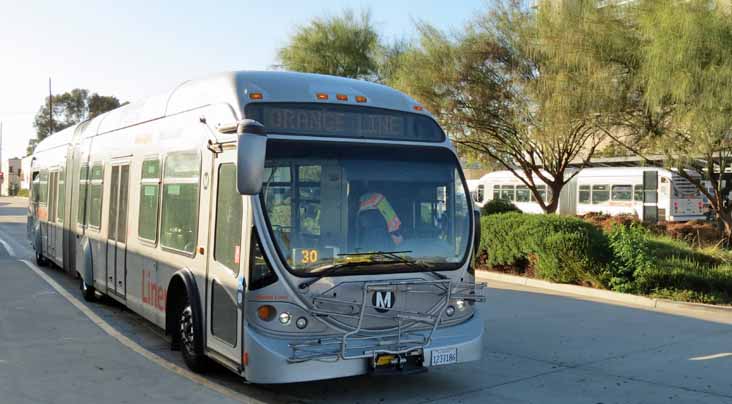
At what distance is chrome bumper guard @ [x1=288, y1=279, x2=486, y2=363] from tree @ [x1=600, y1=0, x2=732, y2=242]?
40.6ft

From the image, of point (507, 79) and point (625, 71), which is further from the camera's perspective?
point (507, 79)

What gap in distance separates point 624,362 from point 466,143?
54.8 ft

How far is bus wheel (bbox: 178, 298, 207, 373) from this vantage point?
7.35 metres

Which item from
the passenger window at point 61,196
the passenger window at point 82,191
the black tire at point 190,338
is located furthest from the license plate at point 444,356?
the passenger window at point 61,196

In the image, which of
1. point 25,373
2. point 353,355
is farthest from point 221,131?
point 25,373

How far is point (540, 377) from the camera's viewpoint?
25.7ft

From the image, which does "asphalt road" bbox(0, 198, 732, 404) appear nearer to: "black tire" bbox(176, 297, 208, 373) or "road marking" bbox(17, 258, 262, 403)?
"road marking" bbox(17, 258, 262, 403)

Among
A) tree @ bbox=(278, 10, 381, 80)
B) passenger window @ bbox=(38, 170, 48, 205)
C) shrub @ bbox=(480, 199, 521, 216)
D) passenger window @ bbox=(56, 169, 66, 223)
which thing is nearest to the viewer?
passenger window @ bbox=(56, 169, 66, 223)

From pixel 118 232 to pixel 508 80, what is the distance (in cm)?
1495

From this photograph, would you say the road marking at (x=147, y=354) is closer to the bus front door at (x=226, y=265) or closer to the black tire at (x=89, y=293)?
the black tire at (x=89, y=293)

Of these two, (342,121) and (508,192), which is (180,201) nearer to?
(342,121)

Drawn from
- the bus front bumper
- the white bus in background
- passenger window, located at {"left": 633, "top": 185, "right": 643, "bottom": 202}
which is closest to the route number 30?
the bus front bumper

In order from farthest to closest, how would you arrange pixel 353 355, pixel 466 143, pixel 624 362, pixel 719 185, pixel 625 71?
pixel 466 143 < pixel 719 185 < pixel 625 71 < pixel 624 362 < pixel 353 355

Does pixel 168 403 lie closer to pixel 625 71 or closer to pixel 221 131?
pixel 221 131
